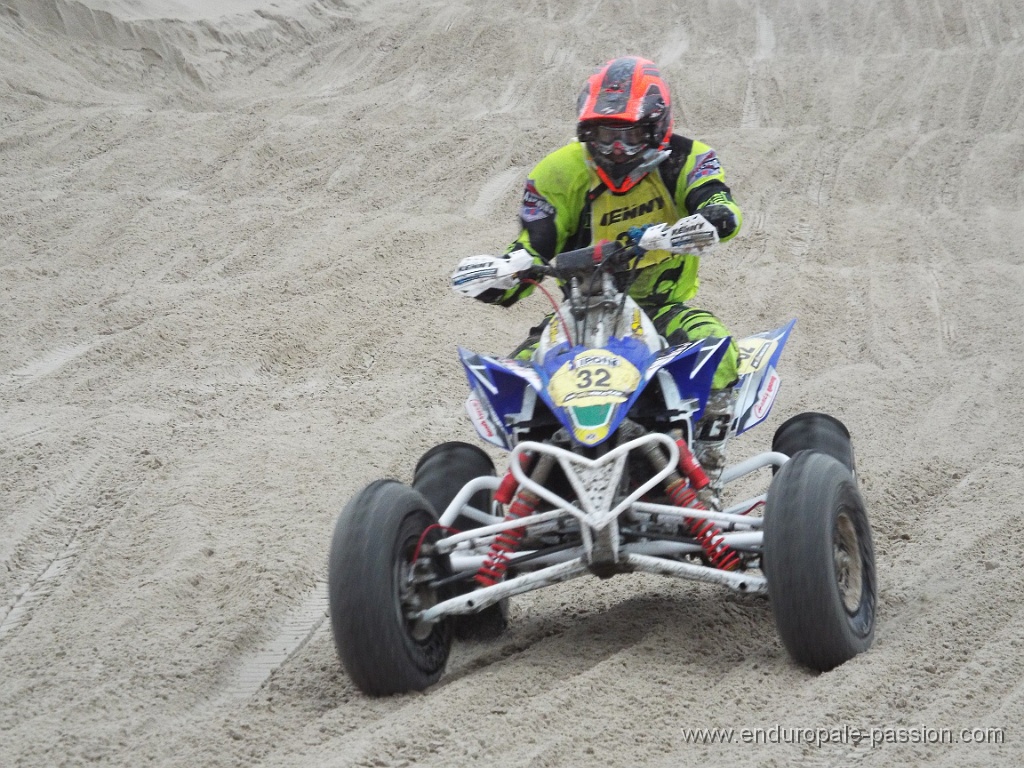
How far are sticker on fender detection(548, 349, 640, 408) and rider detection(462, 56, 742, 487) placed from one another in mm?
438

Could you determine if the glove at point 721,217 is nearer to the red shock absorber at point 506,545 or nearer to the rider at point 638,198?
the rider at point 638,198

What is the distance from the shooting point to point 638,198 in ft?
17.0

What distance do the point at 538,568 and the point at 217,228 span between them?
20.5 ft

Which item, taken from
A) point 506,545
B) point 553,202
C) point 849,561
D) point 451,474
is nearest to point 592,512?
point 506,545

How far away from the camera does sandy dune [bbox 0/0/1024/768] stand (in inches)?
156

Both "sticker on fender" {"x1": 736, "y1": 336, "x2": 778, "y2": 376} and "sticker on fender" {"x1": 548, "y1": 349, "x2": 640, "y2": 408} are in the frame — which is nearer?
"sticker on fender" {"x1": 548, "y1": 349, "x2": 640, "y2": 408}

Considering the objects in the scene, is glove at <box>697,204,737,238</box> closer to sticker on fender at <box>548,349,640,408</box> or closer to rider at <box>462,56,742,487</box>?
rider at <box>462,56,742,487</box>

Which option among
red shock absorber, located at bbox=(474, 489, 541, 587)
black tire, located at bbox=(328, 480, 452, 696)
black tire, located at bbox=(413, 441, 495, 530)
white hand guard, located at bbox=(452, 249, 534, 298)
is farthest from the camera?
black tire, located at bbox=(413, 441, 495, 530)

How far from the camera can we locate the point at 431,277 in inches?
363

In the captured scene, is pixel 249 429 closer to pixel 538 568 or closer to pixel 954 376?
pixel 538 568

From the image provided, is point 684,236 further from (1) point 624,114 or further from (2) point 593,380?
(2) point 593,380

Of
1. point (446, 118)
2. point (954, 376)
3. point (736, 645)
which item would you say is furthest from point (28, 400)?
point (446, 118)

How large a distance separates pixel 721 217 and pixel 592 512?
1350mm

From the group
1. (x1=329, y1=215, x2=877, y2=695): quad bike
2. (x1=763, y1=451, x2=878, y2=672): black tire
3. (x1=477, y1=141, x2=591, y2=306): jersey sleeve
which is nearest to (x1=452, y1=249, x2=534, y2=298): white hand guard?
(x1=329, y1=215, x2=877, y2=695): quad bike
